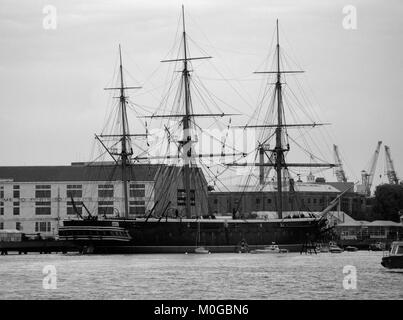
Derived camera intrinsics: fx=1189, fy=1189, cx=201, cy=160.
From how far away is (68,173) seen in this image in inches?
7441

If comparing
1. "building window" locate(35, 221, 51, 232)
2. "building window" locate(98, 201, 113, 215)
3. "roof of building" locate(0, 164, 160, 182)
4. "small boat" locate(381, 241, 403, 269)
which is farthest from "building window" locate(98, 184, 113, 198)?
"small boat" locate(381, 241, 403, 269)

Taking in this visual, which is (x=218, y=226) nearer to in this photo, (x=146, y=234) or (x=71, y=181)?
(x=146, y=234)

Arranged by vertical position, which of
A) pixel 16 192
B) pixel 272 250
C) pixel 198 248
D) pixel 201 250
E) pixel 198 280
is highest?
pixel 16 192

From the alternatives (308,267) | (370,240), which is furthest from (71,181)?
(308,267)

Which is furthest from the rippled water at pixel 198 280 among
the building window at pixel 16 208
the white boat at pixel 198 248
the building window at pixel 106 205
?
the building window at pixel 16 208

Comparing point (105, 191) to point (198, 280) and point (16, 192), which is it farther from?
point (198, 280)

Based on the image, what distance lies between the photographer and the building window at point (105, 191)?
7160 inches

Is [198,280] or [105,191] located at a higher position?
[105,191]

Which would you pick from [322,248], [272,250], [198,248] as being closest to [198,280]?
[198,248]

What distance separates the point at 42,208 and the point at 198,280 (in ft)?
358

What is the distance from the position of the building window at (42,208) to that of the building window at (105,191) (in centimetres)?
917
